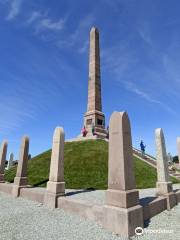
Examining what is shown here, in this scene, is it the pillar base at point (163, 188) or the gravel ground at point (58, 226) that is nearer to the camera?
the gravel ground at point (58, 226)

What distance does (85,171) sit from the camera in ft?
56.9

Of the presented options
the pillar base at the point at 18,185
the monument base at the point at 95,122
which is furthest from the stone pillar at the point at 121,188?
the monument base at the point at 95,122

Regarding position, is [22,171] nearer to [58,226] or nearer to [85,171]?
[58,226]

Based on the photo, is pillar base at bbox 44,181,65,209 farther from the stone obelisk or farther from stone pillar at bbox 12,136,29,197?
the stone obelisk

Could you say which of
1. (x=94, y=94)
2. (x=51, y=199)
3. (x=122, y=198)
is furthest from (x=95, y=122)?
(x=122, y=198)

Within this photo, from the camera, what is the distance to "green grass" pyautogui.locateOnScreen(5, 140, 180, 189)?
15344 mm

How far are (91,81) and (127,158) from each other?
2866 cm

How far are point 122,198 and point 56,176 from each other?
13.4ft

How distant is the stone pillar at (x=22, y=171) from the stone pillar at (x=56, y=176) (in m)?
3.33

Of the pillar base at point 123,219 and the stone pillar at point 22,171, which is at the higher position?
the stone pillar at point 22,171

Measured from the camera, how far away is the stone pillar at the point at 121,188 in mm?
5705

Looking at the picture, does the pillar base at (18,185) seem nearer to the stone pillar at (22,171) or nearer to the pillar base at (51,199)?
the stone pillar at (22,171)

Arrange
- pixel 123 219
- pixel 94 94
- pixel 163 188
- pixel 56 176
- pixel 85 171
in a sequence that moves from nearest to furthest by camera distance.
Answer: pixel 123 219, pixel 163 188, pixel 56 176, pixel 85 171, pixel 94 94

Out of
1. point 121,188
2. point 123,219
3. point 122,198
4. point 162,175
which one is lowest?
point 123,219
